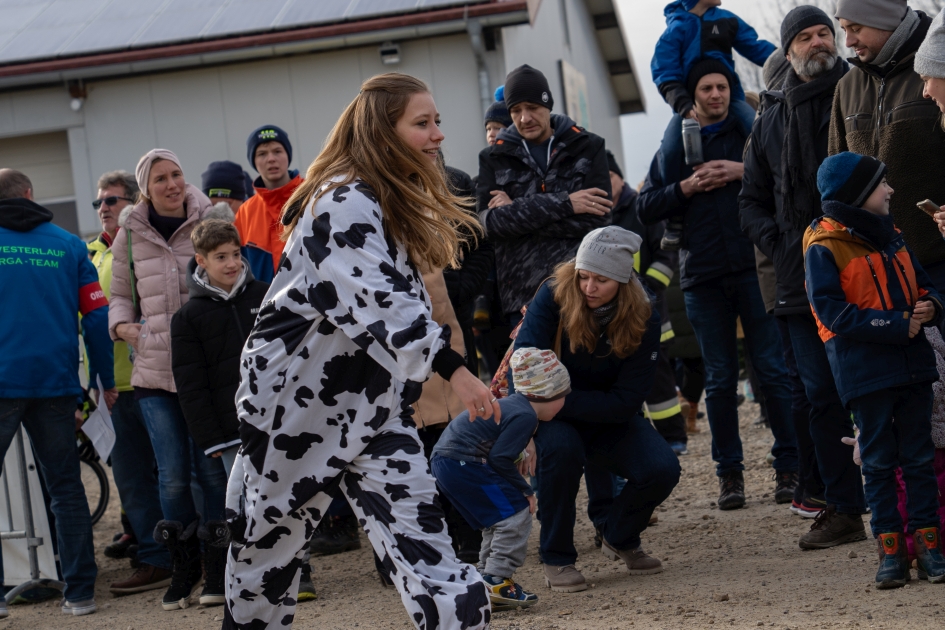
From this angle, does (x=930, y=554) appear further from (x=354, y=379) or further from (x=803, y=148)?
(x=354, y=379)

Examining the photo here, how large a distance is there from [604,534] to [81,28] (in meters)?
11.4

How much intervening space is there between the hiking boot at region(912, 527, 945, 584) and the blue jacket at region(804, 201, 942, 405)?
0.58 meters

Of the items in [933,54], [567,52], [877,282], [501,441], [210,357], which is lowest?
[501,441]

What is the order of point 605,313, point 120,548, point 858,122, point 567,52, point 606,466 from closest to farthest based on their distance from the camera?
point 858,122 < point 605,313 < point 606,466 < point 120,548 < point 567,52

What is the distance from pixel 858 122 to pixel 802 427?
159cm

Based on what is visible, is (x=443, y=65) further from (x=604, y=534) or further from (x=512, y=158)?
(x=604, y=534)

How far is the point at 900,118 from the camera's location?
4.91 m

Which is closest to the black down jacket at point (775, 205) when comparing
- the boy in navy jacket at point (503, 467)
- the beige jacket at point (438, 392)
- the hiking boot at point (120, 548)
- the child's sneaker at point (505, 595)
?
the boy in navy jacket at point (503, 467)

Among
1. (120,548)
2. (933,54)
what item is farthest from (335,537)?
(933,54)

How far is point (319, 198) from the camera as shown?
3.48 metres

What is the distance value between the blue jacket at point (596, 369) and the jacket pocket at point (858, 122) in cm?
122

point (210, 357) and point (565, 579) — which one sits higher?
point (210, 357)

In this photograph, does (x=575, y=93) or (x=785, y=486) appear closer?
(x=785, y=486)

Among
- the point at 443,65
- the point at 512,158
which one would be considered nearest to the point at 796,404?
the point at 512,158
